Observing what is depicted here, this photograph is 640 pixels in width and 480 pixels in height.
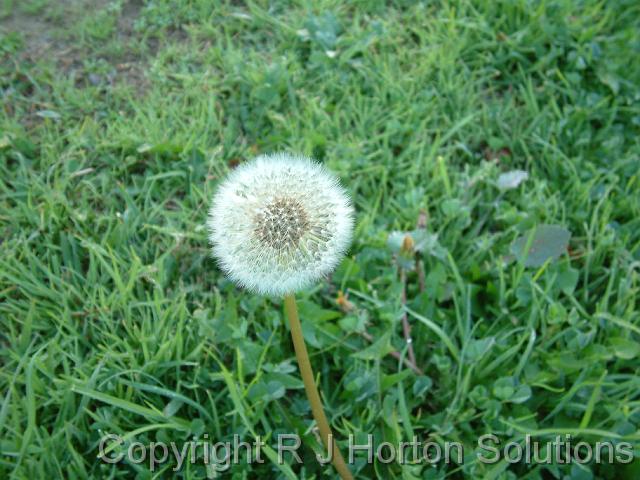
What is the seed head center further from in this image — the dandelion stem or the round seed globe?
the dandelion stem

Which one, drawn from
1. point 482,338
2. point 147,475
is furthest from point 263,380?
point 482,338

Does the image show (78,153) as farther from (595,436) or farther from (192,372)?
(595,436)

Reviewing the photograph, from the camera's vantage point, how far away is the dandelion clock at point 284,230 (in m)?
1.41

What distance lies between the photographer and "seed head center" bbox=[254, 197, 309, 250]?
1414 millimetres

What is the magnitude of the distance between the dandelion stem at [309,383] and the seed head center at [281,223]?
0.47 ft

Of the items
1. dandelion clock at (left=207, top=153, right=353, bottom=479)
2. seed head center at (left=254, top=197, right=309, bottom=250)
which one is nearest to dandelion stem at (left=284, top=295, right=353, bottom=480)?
dandelion clock at (left=207, top=153, right=353, bottom=479)

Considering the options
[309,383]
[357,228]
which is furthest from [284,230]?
[357,228]

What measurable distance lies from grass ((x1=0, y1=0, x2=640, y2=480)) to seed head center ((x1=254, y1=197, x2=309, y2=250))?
564mm

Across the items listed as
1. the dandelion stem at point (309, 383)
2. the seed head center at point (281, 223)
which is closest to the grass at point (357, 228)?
the dandelion stem at point (309, 383)

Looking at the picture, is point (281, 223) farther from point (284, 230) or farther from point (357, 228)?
point (357, 228)

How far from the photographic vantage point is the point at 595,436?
1808 millimetres

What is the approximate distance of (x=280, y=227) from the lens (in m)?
1.42

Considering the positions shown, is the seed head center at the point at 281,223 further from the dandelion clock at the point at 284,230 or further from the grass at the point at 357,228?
the grass at the point at 357,228

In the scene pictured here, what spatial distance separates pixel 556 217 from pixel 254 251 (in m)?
1.52
